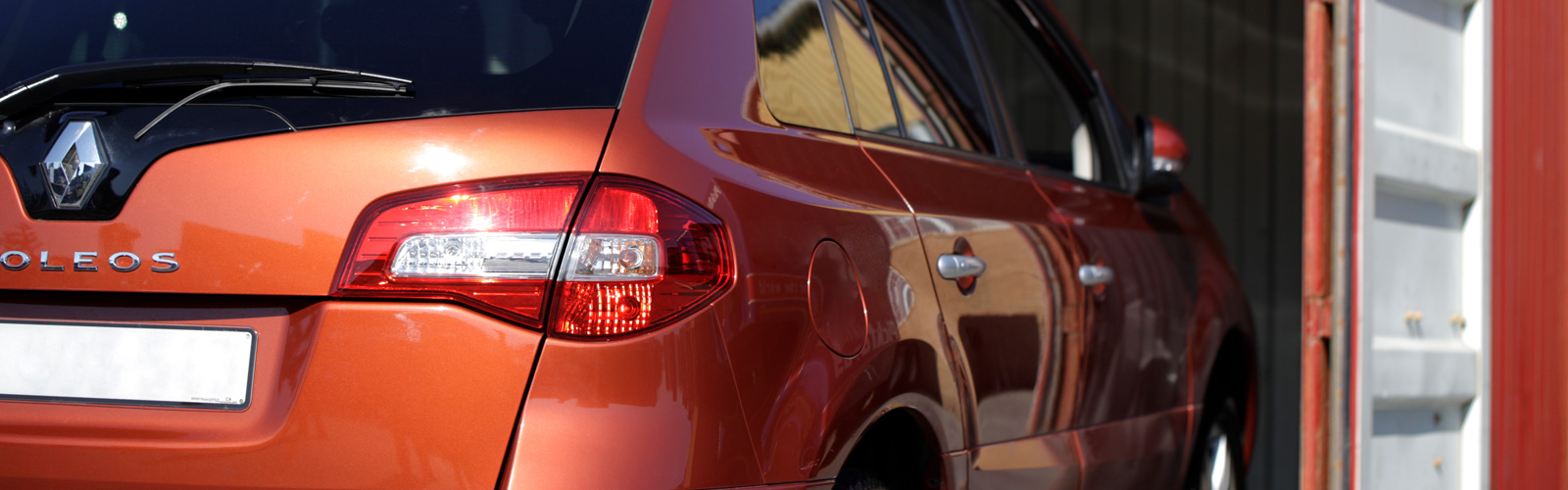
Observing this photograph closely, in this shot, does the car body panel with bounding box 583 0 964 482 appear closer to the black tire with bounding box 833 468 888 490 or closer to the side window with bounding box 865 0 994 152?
the black tire with bounding box 833 468 888 490

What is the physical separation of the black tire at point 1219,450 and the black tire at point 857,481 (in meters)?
1.71

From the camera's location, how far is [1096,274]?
2.80 meters

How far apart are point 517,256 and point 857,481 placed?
2.21 ft

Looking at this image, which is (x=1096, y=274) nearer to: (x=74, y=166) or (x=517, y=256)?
(x=517, y=256)

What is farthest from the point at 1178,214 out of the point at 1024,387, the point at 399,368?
the point at 399,368

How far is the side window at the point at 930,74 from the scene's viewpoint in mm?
2424

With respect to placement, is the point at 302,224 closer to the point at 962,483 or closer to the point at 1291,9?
the point at 962,483

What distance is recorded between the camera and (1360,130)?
2746 mm

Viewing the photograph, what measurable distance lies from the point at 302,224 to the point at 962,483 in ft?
3.73

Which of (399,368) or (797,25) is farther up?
(797,25)

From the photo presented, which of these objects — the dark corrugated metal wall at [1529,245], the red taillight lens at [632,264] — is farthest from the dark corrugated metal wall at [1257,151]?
the red taillight lens at [632,264]

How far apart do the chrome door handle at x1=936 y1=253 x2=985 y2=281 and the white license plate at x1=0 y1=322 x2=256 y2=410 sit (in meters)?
1.05

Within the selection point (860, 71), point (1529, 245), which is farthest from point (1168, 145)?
point (860, 71)

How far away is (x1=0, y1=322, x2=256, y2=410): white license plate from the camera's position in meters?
1.52
